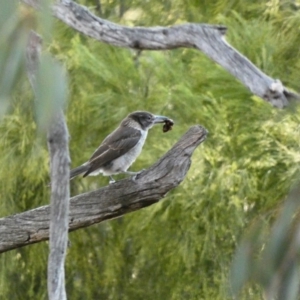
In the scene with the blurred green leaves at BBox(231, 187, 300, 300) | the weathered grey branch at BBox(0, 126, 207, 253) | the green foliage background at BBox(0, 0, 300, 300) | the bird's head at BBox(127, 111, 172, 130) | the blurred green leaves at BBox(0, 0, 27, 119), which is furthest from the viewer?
the green foliage background at BBox(0, 0, 300, 300)

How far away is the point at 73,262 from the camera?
16.9 ft

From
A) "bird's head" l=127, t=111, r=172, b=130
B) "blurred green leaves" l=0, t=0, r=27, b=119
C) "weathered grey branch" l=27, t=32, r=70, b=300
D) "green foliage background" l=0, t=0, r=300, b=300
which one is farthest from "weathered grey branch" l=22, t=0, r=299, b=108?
"green foliage background" l=0, t=0, r=300, b=300

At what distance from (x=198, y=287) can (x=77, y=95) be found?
4.35 ft

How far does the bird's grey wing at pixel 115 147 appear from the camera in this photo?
11.5 ft

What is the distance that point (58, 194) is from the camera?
1834 mm

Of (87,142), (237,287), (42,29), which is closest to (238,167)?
(87,142)

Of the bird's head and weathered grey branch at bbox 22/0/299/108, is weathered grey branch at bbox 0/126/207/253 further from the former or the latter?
the bird's head

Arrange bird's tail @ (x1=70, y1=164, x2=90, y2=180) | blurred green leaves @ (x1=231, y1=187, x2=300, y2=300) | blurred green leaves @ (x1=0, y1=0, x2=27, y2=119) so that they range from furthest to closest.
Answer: bird's tail @ (x1=70, y1=164, x2=90, y2=180) < blurred green leaves @ (x1=231, y1=187, x2=300, y2=300) < blurred green leaves @ (x1=0, y1=0, x2=27, y2=119)

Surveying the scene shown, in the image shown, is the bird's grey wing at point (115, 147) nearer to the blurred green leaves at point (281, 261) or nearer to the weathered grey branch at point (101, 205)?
the weathered grey branch at point (101, 205)

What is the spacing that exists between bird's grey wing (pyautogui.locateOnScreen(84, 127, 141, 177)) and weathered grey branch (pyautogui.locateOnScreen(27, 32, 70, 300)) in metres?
1.51

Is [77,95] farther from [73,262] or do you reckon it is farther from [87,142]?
[73,262]

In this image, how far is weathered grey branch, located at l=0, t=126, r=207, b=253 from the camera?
269 centimetres

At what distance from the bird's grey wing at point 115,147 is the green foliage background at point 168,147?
69 centimetres

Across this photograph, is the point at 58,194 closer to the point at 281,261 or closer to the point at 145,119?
the point at 281,261
